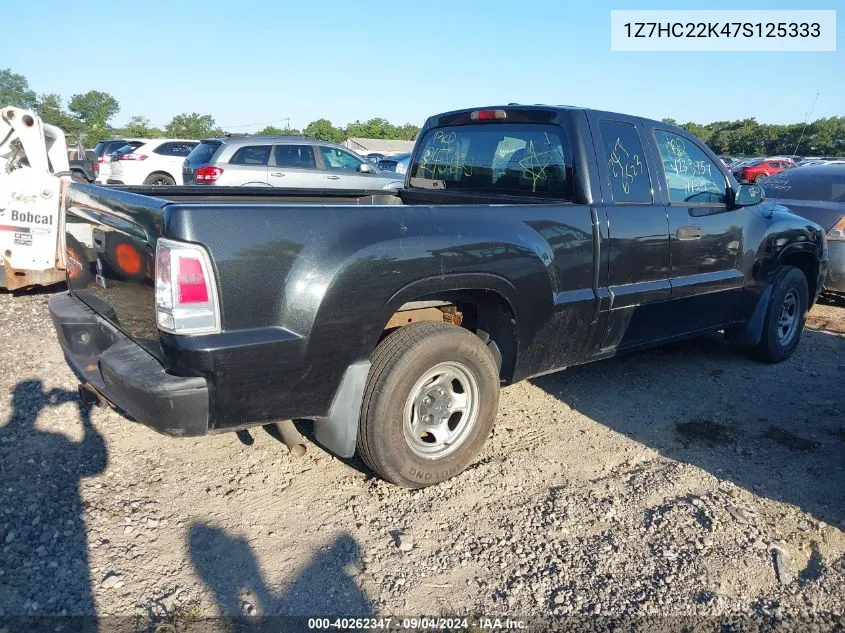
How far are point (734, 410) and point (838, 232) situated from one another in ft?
11.8

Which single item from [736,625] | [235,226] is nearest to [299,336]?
[235,226]

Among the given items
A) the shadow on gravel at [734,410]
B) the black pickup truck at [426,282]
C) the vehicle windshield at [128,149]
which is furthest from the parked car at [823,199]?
the vehicle windshield at [128,149]

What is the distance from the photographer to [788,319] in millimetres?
5441

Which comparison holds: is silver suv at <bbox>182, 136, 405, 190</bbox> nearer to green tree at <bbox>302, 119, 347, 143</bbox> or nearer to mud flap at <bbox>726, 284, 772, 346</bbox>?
mud flap at <bbox>726, 284, 772, 346</bbox>

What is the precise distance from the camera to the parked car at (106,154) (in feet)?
50.5

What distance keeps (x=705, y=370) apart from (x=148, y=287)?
14.0 feet

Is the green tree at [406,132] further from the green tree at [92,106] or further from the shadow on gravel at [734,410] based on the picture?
the shadow on gravel at [734,410]

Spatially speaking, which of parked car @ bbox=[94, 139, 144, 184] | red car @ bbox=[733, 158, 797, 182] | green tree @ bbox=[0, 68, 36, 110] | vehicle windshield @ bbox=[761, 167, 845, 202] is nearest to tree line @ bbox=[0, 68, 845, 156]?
green tree @ bbox=[0, 68, 36, 110]

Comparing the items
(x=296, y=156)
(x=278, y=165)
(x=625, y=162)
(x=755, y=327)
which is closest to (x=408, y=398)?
(x=625, y=162)

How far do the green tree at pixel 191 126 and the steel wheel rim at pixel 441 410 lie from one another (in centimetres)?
5872

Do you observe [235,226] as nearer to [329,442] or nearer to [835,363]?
[329,442]

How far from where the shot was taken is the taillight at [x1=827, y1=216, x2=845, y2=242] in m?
6.74

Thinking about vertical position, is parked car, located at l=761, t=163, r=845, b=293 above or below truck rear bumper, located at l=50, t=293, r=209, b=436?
above

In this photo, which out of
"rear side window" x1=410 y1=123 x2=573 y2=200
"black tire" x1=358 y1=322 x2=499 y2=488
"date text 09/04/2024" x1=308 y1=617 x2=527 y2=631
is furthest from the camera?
"rear side window" x1=410 y1=123 x2=573 y2=200
